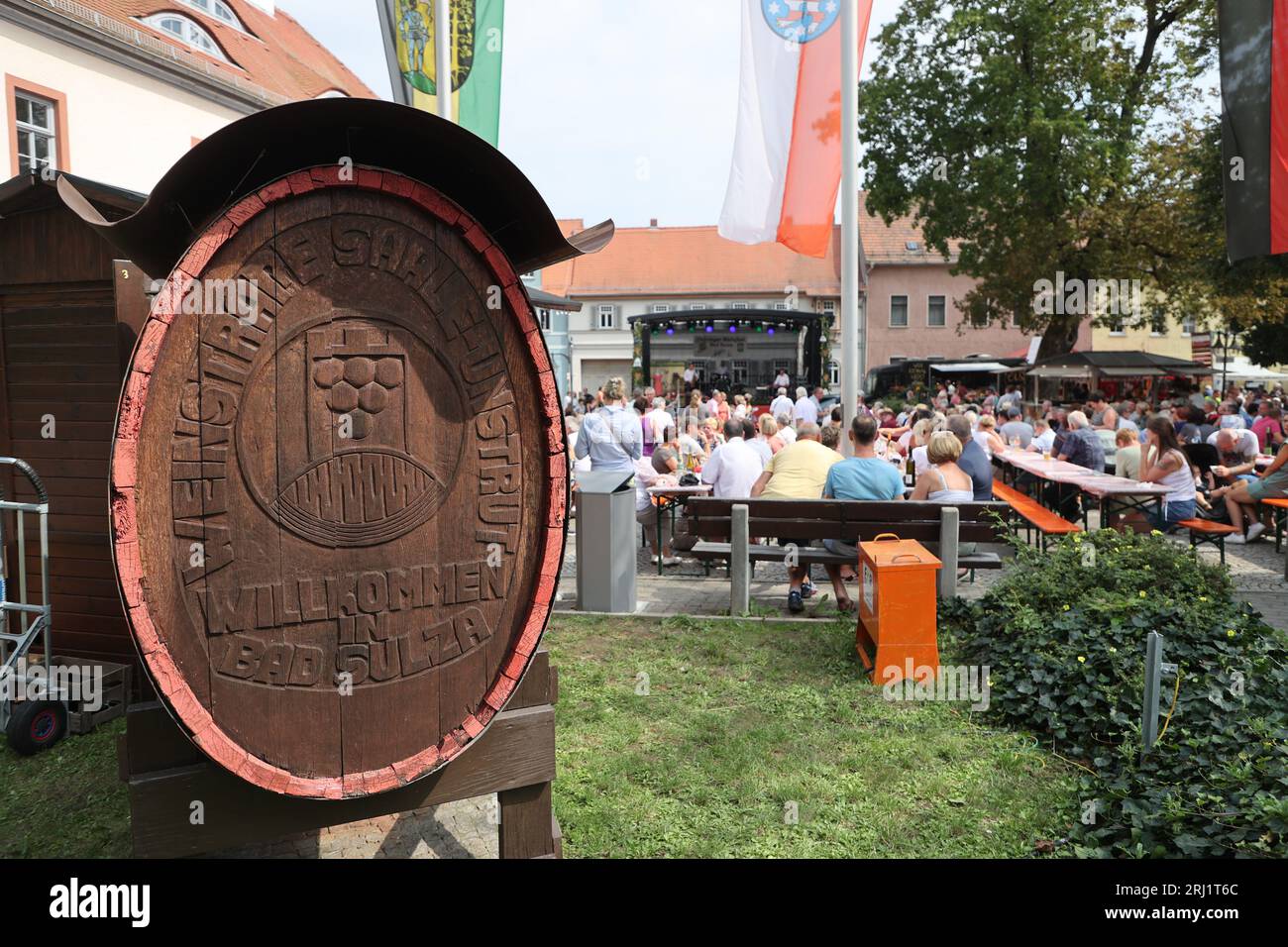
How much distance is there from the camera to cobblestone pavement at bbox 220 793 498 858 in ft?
13.0

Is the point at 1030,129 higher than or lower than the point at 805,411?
higher

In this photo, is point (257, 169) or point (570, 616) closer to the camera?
point (257, 169)

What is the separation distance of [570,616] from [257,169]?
531cm

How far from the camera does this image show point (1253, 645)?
211 inches

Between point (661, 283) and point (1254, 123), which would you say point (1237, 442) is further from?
point (661, 283)

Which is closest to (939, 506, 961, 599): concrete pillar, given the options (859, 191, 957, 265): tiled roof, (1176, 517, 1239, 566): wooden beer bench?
(1176, 517, 1239, 566): wooden beer bench

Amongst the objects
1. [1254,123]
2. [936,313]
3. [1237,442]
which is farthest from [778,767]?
[936,313]

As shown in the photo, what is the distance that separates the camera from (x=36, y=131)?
18500 mm

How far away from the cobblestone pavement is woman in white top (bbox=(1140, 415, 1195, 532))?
8.01 metres

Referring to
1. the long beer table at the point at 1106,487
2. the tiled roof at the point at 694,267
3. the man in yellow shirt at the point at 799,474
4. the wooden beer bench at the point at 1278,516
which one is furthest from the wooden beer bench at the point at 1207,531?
the tiled roof at the point at 694,267

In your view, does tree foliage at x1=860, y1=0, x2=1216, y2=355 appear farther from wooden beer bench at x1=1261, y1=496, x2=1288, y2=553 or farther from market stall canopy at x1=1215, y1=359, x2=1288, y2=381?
market stall canopy at x1=1215, y1=359, x2=1288, y2=381

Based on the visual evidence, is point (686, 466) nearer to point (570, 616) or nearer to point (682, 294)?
point (570, 616)

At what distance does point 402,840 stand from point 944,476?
17.8 feet
